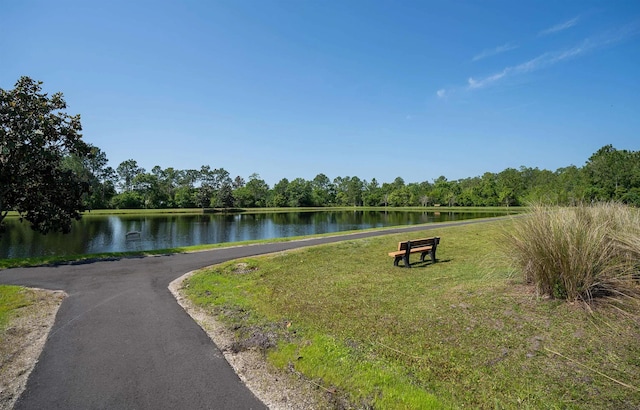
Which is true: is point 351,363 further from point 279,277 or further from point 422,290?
point 279,277

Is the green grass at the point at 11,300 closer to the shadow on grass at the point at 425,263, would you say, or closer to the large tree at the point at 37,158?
the large tree at the point at 37,158

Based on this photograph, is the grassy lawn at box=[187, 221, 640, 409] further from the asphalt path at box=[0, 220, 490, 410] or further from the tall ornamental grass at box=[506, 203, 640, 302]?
the asphalt path at box=[0, 220, 490, 410]

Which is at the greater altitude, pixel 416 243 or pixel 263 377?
pixel 416 243

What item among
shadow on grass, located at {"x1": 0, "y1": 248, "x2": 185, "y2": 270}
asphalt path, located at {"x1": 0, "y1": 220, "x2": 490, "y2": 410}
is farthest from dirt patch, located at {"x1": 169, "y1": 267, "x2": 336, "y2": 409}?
shadow on grass, located at {"x1": 0, "y1": 248, "x2": 185, "y2": 270}

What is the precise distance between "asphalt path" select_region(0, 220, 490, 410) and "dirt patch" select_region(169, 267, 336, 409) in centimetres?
13

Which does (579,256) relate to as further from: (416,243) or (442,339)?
(416,243)

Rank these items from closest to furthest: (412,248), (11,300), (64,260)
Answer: (11,300) < (412,248) < (64,260)

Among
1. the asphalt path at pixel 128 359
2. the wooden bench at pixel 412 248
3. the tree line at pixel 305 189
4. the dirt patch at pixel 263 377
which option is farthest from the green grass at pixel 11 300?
the tree line at pixel 305 189

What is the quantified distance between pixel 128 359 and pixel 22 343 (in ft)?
7.35

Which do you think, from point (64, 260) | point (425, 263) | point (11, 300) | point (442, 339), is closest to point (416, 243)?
point (425, 263)

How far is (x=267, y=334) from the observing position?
5.70 m

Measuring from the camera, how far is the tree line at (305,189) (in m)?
79.2

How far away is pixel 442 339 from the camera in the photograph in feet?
16.4

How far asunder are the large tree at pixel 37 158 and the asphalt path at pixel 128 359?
749 centimetres
